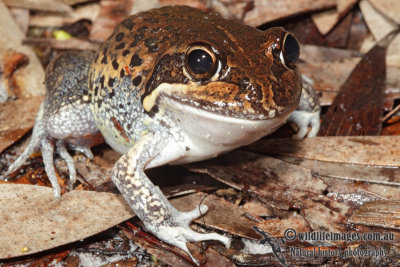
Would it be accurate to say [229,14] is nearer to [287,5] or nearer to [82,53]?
[287,5]

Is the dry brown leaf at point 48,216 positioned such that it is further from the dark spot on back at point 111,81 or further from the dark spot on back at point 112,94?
the dark spot on back at point 111,81

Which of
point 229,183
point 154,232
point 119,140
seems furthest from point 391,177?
point 119,140

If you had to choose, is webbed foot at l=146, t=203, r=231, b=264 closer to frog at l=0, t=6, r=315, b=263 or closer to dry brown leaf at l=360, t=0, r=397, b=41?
frog at l=0, t=6, r=315, b=263

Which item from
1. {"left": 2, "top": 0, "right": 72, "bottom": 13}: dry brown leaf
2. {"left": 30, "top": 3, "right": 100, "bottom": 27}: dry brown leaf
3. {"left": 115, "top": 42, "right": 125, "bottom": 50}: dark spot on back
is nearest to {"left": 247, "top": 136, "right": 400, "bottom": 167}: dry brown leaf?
{"left": 115, "top": 42, "right": 125, "bottom": 50}: dark spot on back

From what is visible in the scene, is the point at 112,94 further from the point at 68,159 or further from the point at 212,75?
the point at 212,75

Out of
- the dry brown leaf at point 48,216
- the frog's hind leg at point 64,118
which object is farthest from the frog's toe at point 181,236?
the frog's hind leg at point 64,118

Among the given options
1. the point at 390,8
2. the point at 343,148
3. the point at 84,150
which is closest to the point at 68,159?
the point at 84,150
